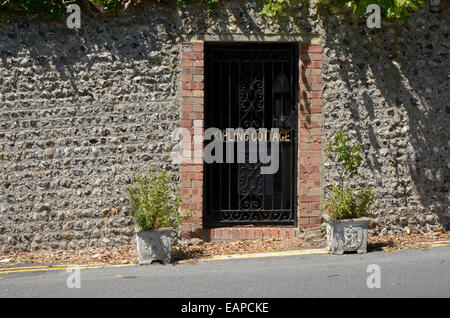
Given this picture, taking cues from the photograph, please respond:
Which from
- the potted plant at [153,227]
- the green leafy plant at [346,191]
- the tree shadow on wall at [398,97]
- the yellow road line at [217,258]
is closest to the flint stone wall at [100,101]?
the tree shadow on wall at [398,97]

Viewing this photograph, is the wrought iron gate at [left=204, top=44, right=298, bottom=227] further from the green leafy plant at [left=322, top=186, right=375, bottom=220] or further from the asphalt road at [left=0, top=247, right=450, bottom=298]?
the asphalt road at [left=0, top=247, right=450, bottom=298]

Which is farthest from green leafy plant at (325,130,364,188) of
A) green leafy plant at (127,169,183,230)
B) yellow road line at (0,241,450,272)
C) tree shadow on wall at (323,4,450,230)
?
green leafy plant at (127,169,183,230)

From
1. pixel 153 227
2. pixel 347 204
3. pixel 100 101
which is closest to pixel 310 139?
pixel 347 204

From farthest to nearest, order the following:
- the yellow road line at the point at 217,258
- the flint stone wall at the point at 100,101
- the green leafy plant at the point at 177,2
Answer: the flint stone wall at the point at 100,101, the green leafy plant at the point at 177,2, the yellow road line at the point at 217,258

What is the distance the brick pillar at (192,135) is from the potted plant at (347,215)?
5.32 feet

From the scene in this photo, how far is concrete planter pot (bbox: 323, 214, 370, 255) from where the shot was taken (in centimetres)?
652

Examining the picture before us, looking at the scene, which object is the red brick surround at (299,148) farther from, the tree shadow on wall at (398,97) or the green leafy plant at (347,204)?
the green leafy plant at (347,204)

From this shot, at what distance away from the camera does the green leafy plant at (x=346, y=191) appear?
6.56 metres

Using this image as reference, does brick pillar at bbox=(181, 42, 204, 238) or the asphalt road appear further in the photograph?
brick pillar at bbox=(181, 42, 204, 238)

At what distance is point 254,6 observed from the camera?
713cm

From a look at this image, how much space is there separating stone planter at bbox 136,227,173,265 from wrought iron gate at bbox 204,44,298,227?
1.10 m

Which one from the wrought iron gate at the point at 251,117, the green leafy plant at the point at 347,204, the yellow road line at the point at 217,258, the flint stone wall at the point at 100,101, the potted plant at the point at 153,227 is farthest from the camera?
the wrought iron gate at the point at 251,117

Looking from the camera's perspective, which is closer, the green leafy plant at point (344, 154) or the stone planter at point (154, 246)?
the stone planter at point (154, 246)

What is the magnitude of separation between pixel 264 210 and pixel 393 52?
2.65 metres
